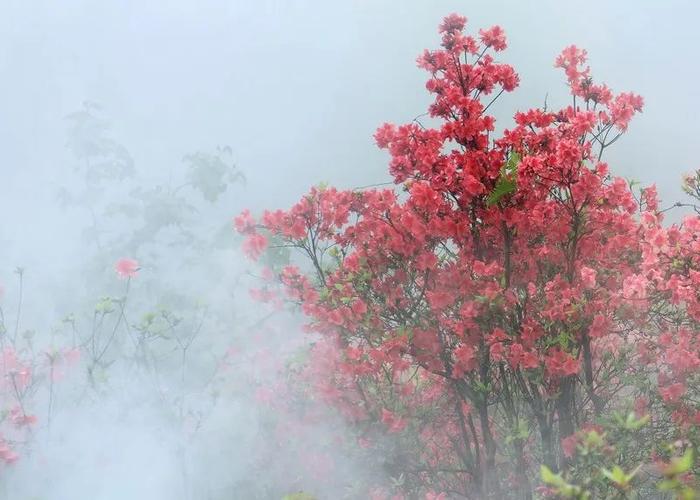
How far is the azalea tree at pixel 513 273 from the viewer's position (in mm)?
2320

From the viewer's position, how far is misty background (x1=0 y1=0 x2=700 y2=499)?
866 centimetres

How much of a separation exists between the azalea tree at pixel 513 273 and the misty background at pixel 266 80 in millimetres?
4881

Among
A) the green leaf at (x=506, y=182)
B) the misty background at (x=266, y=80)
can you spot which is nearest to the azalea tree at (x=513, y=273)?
the green leaf at (x=506, y=182)

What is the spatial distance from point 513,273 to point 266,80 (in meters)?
8.37

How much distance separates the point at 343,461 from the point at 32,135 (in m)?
6.05

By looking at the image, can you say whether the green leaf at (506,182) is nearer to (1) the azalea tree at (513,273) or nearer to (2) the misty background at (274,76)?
(1) the azalea tree at (513,273)

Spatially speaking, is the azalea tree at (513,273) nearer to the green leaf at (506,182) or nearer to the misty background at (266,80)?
the green leaf at (506,182)

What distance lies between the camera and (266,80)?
10352mm

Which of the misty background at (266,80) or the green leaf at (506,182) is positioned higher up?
the misty background at (266,80)

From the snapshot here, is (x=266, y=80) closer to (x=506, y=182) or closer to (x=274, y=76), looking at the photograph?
(x=274, y=76)

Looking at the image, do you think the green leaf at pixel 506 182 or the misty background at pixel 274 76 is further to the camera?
the misty background at pixel 274 76

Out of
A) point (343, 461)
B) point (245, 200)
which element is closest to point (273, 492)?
point (343, 461)

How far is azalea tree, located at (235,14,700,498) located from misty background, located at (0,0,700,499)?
488cm

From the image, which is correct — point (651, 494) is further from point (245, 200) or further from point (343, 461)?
point (245, 200)
